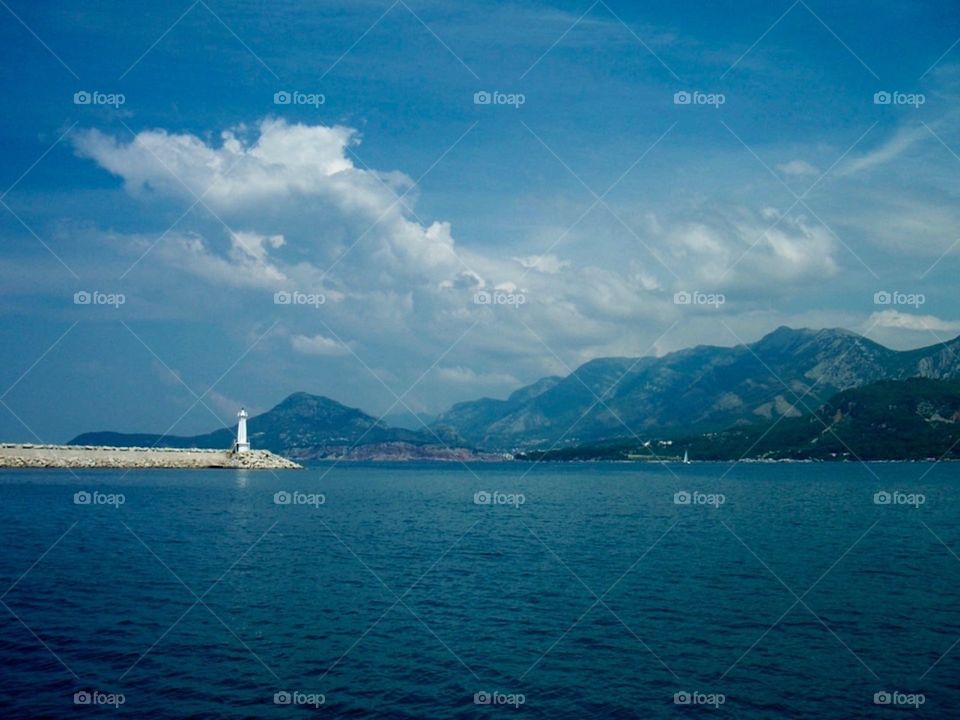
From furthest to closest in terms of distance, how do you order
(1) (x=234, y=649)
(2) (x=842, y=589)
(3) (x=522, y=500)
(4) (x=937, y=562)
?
(3) (x=522, y=500) < (4) (x=937, y=562) < (2) (x=842, y=589) < (1) (x=234, y=649)

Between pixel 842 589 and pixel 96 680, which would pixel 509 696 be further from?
pixel 842 589

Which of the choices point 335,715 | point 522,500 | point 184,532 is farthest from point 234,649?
point 522,500

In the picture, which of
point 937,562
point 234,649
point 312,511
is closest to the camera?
point 234,649

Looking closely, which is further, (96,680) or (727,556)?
(727,556)

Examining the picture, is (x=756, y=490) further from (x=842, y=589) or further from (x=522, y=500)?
(x=842, y=589)

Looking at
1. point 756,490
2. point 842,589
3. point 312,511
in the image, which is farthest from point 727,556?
point 756,490

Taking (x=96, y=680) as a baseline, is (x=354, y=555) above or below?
above

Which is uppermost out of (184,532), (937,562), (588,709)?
(184,532)
